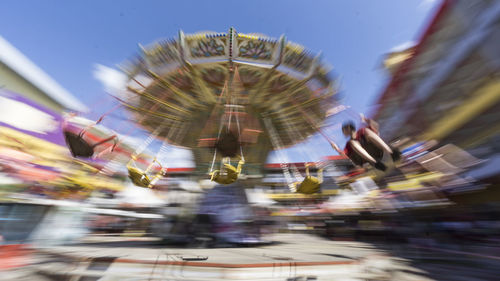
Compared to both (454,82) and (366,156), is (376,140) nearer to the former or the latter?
(366,156)

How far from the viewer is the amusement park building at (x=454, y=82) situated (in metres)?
3.97

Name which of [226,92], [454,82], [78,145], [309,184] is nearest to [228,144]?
[226,92]

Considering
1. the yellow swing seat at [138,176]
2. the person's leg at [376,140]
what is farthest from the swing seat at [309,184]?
the yellow swing seat at [138,176]

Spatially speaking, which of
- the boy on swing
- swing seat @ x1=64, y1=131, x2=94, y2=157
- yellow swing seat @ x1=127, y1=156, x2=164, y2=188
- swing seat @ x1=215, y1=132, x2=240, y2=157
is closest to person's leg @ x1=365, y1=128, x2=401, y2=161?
the boy on swing

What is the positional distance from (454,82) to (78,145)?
829 centimetres

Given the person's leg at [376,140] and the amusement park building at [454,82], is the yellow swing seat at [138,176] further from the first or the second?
the amusement park building at [454,82]

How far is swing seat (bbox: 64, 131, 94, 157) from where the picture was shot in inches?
183

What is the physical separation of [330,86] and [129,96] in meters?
5.75

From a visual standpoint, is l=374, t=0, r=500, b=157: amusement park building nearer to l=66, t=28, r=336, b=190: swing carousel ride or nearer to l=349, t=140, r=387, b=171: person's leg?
l=66, t=28, r=336, b=190: swing carousel ride

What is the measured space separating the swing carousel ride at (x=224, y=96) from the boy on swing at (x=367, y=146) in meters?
1.41

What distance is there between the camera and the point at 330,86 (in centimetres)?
642

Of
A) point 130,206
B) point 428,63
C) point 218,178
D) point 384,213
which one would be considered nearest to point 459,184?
point 428,63

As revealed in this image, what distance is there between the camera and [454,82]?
5.10m

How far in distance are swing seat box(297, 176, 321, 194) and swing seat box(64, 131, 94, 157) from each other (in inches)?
185
